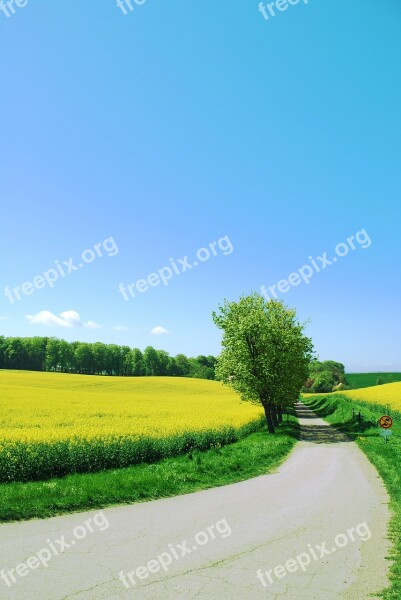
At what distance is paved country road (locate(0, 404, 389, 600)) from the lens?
5992mm

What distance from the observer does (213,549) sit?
755 cm

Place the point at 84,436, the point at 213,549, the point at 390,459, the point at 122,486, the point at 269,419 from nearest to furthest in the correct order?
the point at 213,549 < the point at 122,486 < the point at 390,459 < the point at 84,436 < the point at 269,419

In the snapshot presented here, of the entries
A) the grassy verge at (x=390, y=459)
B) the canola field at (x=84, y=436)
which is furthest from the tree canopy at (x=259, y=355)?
the grassy verge at (x=390, y=459)

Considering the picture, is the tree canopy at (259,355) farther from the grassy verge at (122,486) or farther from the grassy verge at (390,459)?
the grassy verge at (122,486)

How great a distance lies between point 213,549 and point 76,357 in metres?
109

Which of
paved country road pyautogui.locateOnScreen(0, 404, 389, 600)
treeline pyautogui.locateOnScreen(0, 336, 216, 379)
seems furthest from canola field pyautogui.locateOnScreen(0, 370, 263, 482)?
treeline pyautogui.locateOnScreen(0, 336, 216, 379)

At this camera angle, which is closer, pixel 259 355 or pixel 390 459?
pixel 390 459

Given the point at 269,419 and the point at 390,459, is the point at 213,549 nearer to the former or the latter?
the point at 390,459

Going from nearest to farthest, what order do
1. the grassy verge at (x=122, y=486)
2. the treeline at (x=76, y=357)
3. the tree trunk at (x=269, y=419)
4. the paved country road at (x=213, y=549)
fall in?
the paved country road at (x=213, y=549) → the grassy verge at (x=122, y=486) → the tree trunk at (x=269, y=419) → the treeline at (x=76, y=357)

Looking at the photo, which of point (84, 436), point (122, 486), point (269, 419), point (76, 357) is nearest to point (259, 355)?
point (269, 419)

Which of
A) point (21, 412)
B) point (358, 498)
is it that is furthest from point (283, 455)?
point (21, 412)

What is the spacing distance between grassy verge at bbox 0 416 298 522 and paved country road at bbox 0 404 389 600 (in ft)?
2.15

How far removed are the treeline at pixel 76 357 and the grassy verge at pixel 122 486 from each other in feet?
326

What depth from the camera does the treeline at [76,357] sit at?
109812mm
